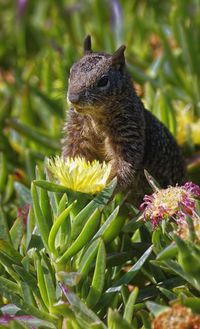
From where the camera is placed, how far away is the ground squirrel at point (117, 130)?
2092 millimetres

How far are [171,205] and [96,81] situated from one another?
61 cm

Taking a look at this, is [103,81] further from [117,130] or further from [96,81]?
[117,130]

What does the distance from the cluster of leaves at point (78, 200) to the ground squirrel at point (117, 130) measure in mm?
165

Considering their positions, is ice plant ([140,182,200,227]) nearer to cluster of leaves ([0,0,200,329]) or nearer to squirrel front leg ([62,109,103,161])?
cluster of leaves ([0,0,200,329])

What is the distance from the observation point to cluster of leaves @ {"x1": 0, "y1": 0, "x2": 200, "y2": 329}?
158 centimetres

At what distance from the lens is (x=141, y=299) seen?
5.56ft

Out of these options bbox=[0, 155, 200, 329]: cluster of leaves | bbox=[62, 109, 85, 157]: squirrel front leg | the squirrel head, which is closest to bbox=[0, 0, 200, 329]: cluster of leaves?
bbox=[0, 155, 200, 329]: cluster of leaves

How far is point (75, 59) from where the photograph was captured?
2895mm

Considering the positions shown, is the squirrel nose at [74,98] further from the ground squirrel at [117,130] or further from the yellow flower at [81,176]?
the yellow flower at [81,176]

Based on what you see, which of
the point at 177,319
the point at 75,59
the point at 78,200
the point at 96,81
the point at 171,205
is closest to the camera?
the point at 177,319

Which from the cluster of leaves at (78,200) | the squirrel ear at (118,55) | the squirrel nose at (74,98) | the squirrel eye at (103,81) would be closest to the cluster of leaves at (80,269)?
the cluster of leaves at (78,200)

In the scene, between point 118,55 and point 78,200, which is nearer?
point 78,200

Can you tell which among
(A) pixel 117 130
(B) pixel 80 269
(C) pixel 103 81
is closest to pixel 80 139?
(A) pixel 117 130

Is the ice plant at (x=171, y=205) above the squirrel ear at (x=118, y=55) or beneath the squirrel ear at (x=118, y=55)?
beneath
